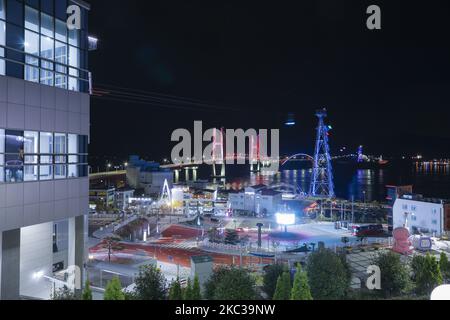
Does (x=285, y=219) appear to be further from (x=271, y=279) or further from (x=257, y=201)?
(x=271, y=279)

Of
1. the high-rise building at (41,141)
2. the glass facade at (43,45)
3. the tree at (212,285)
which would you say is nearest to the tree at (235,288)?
the tree at (212,285)

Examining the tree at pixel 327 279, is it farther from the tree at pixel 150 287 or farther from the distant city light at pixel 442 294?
the tree at pixel 150 287

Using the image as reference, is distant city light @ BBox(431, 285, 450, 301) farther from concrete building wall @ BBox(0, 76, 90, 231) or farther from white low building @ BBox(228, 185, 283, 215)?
white low building @ BBox(228, 185, 283, 215)

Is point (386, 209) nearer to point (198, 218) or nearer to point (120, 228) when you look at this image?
point (198, 218)

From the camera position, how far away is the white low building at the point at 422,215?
1064 inches

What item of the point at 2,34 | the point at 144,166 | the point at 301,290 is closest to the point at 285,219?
the point at 301,290

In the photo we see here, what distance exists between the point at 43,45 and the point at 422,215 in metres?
26.6

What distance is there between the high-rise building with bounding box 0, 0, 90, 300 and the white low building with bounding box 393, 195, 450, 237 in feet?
77.4

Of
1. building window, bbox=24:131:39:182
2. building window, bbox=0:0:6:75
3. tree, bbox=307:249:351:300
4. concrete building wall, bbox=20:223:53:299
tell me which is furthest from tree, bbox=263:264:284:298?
building window, bbox=0:0:6:75

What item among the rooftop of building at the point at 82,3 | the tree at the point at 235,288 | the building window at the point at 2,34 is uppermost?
the rooftop of building at the point at 82,3

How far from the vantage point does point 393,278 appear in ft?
38.3

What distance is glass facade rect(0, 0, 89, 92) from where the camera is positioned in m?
8.44

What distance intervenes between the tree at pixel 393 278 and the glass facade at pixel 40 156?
8.94 meters
